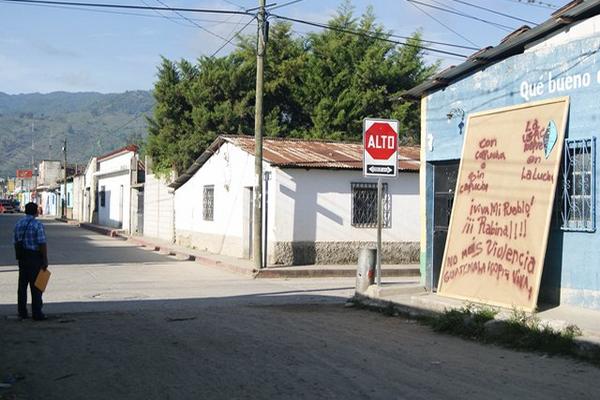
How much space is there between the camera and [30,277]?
1077cm

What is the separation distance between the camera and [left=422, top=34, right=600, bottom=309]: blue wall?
9.82 m

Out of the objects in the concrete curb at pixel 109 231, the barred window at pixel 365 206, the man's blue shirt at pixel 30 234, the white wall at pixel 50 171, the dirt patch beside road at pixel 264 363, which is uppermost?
the white wall at pixel 50 171

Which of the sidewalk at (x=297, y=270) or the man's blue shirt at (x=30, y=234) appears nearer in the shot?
the man's blue shirt at (x=30, y=234)

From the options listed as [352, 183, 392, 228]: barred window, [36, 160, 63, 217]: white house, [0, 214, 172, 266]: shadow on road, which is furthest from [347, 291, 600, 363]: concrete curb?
[36, 160, 63, 217]: white house

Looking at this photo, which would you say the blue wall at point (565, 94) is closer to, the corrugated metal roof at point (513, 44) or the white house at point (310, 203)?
the corrugated metal roof at point (513, 44)

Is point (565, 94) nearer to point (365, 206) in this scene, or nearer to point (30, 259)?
point (30, 259)

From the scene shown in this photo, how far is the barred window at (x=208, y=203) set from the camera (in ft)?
84.7

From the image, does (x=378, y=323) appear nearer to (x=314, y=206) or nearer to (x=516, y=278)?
(x=516, y=278)

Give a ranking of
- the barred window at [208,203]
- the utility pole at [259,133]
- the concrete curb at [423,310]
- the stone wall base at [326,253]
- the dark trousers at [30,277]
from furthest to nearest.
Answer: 1. the barred window at [208,203]
2. the stone wall base at [326,253]
3. the utility pole at [259,133]
4. the dark trousers at [30,277]
5. the concrete curb at [423,310]

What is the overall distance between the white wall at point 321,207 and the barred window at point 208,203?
223 inches

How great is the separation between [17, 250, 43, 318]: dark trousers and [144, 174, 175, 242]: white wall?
19929 mm

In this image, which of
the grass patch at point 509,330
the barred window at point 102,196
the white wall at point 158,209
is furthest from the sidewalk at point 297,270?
the barred window at point 102,196

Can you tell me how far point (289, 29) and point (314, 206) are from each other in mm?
19087

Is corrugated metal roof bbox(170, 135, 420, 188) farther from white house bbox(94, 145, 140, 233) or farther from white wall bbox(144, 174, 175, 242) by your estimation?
white house bbox(94, 145, 140, 233)
